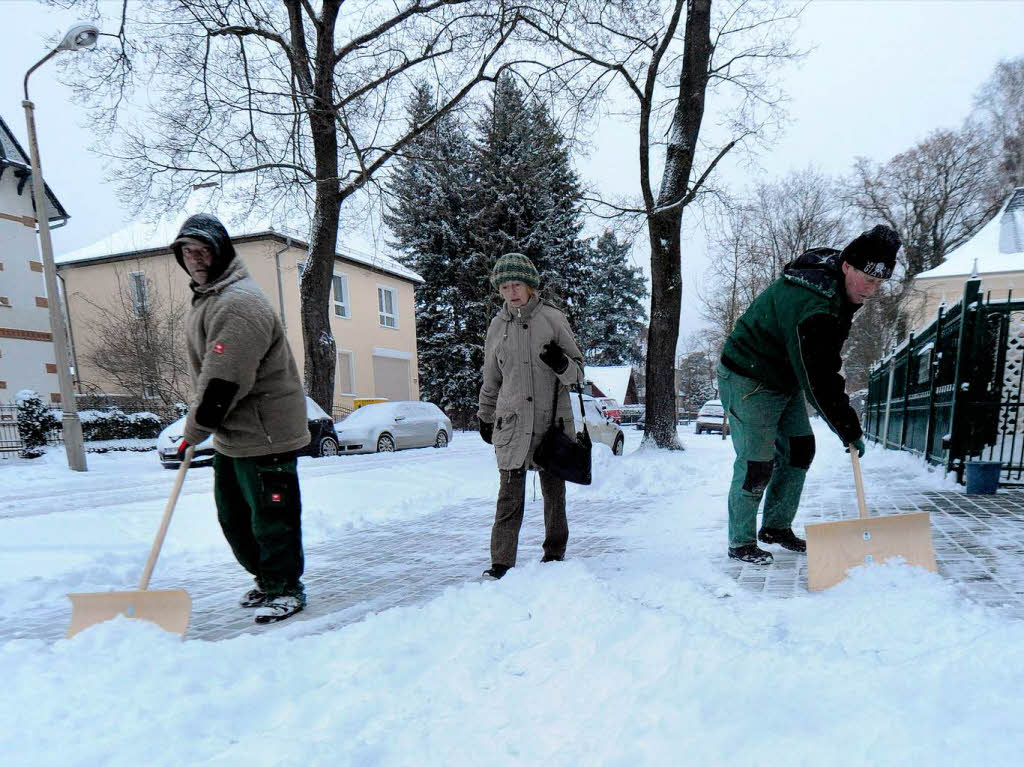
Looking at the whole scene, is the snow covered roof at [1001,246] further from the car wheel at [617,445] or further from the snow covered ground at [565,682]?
the snow covered ground at [565,682]

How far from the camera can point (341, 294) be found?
80.4ft

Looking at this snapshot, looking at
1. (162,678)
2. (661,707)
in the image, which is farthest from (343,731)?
(661,707)

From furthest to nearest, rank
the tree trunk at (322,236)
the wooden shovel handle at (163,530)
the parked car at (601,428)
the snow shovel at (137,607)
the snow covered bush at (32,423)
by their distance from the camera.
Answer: the snow covered bush at (32,423)
the tree trunk at (322,236)
the parked car at (601,428)
the wooden shovel handle at (163,530)
the snow shovel at (137,607)

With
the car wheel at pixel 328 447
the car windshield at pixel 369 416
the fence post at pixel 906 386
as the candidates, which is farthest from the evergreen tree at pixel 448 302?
the fence post at pixel 906 386

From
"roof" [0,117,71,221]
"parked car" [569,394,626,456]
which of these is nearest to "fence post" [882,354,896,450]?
"parked car" [569,394,626,456]

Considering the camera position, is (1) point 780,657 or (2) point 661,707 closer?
(2) point 661,707

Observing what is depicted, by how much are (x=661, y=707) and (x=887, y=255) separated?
245 cm

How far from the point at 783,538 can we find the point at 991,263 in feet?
80.3

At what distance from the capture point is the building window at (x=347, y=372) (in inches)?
965

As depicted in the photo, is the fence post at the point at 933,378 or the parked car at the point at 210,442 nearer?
the fence post at the point at 933,378

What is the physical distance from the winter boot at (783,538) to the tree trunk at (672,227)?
23.9ft

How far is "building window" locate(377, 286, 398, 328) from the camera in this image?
2685 cm

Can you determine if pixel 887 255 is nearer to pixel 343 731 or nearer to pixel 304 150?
pixel 343 731

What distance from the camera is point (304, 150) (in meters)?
12.8
